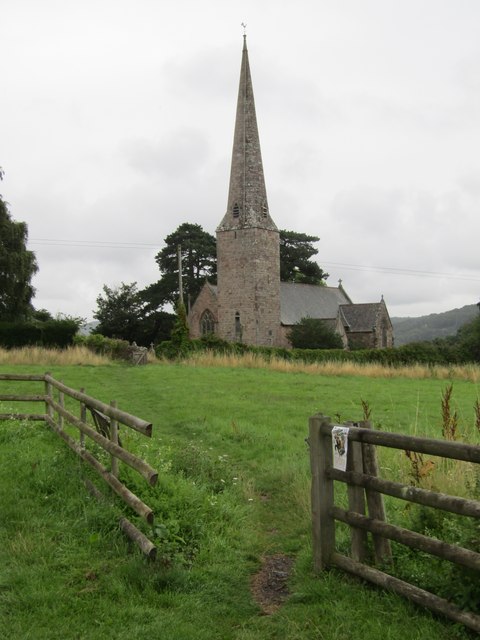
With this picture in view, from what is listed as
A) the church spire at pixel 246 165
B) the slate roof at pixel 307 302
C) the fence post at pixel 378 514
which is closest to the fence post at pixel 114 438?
the fence post at pixel 378 514

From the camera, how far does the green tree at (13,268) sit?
39656mm

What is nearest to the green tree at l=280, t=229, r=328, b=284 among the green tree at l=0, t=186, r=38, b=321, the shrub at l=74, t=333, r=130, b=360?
the green tree at l=0, t=186, r=38, b=321

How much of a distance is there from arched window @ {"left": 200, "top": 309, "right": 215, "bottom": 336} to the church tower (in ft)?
11.9

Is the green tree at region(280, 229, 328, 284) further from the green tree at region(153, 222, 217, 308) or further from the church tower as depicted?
the church tower

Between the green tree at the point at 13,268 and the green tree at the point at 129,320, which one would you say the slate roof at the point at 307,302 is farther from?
the green tree at the point at 13,268

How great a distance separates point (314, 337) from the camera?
1935 inches

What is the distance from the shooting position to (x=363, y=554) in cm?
501

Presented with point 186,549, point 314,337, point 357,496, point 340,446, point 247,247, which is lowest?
point 186,549

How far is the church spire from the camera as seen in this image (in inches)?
1957

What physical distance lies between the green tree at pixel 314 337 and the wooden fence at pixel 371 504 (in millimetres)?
43860

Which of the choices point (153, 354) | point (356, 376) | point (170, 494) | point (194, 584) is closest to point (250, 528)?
point (170, 494)

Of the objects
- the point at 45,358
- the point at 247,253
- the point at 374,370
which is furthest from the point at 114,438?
the point at 247,253

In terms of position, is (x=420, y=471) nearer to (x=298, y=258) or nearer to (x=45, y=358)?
(x=45, y=358)

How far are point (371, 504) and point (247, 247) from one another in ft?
151
